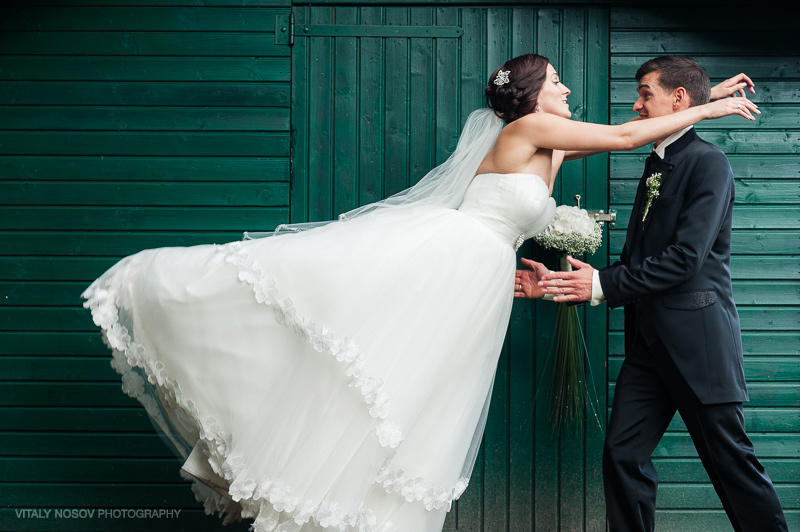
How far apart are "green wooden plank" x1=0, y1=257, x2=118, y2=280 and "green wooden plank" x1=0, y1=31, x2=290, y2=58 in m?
1.29

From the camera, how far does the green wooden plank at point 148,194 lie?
157 inches

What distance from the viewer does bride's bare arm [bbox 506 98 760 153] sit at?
2916mm

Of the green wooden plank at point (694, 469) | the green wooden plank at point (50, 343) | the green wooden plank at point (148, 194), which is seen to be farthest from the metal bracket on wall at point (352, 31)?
the green wooden plank at point (694, 469)

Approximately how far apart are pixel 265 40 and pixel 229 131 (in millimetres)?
607

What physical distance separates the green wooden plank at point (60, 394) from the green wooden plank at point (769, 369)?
2.94 m

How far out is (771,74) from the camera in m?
3.95

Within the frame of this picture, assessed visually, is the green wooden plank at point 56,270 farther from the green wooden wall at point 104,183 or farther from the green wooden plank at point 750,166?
the green wooden plank at point 750,166

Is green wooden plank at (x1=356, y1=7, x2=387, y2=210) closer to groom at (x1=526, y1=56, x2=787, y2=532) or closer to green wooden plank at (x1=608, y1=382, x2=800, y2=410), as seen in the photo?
groom at (x1=526, y1=56, x2=787, y2=532)

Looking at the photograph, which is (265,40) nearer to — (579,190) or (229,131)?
(229,131)

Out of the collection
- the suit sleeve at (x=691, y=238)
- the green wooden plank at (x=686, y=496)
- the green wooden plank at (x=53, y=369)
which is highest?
the suit sleeve at (x=691, y=238)

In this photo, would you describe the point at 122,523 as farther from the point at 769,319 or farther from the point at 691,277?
the point at 769,319

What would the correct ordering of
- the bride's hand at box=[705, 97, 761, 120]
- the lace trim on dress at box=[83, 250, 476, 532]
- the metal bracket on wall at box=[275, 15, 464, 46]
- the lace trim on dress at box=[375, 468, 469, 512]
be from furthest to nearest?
the metal bracket on wall at box=[275, 15, 464, 46] < the bride's hand at box=[705, 97, 761, 120] < the lace trim on dress at box=[375, 468, 469, 512] < the lace trim on dress at box=[83, 250, 476, 532]

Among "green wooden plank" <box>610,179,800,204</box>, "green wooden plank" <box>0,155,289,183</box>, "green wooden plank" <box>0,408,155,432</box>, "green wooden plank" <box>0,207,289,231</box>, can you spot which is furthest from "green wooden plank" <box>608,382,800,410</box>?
"green wooden plank" <box>0,408,155,432</box>

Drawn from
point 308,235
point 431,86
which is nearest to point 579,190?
point 431,86
